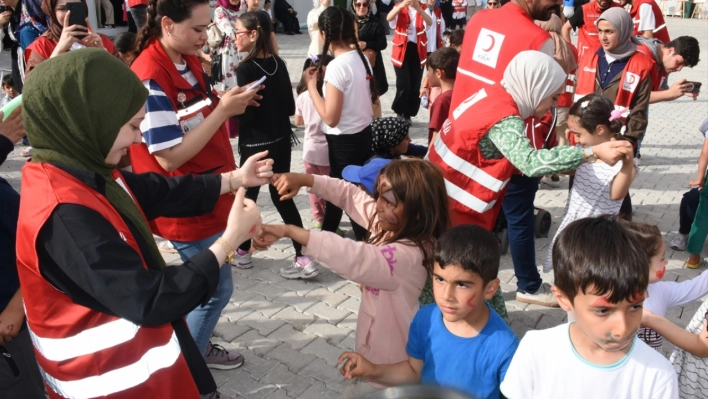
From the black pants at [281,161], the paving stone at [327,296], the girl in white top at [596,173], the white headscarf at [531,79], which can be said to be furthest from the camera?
the black pants at [281,161]

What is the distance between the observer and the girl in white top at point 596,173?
12.5ft

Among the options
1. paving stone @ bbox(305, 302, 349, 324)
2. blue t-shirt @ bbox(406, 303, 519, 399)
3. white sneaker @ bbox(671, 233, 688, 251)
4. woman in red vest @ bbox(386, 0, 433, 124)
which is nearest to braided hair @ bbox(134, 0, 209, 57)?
blue t-shirt @ bbox(406, 303, 519, 399)

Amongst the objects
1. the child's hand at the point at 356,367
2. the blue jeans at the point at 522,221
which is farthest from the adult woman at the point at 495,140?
the child's hand at the point at 356,367

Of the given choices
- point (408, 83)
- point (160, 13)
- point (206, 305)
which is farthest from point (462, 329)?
point (408, 83)

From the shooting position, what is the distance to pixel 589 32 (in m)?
6.89

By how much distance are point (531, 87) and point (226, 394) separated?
2330mm

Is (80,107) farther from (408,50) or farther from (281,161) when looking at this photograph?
(408,50)

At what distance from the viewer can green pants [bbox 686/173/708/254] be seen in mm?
4832

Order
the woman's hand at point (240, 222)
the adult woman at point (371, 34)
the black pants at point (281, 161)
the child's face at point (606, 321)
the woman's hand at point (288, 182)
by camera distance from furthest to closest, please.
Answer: the adult woman at point (371, 34)
the black pants at point (281, 161)
the woman's hand at point (288, 182)
the woman's hand at point (240, 222)
the child's face at point (606, 321)

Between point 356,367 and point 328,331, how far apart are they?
1.68 meters

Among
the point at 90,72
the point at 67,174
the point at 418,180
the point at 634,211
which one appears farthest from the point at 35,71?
the point at 634,211

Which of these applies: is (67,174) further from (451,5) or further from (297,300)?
(451,5)

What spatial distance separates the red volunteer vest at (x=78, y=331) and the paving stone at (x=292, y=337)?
2001mm

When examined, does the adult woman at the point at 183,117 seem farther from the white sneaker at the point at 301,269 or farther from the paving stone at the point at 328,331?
the white sneaker at the point at 301,269
